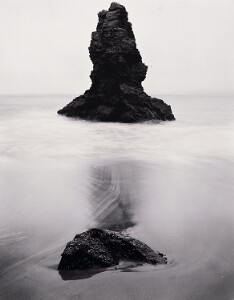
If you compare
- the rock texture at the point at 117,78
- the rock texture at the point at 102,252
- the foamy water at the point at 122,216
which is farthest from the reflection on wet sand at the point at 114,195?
the rock texture at the point at 117,78

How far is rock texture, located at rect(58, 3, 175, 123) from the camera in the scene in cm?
2952

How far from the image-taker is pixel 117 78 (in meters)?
30.4

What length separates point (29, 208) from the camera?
7273mm

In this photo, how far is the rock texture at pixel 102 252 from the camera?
4660mm

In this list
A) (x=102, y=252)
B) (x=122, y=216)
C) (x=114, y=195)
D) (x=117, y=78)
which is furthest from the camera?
(x=117, y=78)

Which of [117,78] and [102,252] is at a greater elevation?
[117,78]

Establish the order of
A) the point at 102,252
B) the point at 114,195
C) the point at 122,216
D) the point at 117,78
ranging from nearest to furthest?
1. the point at 102,252
2. the point at 122,216
3. the point at 114,195
4. the point at 117,78

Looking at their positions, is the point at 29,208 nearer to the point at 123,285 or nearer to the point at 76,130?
the point at 123,285

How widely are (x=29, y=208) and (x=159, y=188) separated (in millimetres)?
3441

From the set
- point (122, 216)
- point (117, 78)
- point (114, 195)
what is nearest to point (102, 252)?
point (122, 216)

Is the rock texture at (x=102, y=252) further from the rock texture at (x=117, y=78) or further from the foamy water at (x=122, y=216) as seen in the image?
the rock texture at (x=117, y=78)

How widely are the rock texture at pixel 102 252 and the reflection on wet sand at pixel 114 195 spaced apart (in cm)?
131

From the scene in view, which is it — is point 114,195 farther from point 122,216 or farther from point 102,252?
point 102,252

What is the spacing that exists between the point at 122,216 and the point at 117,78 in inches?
969
